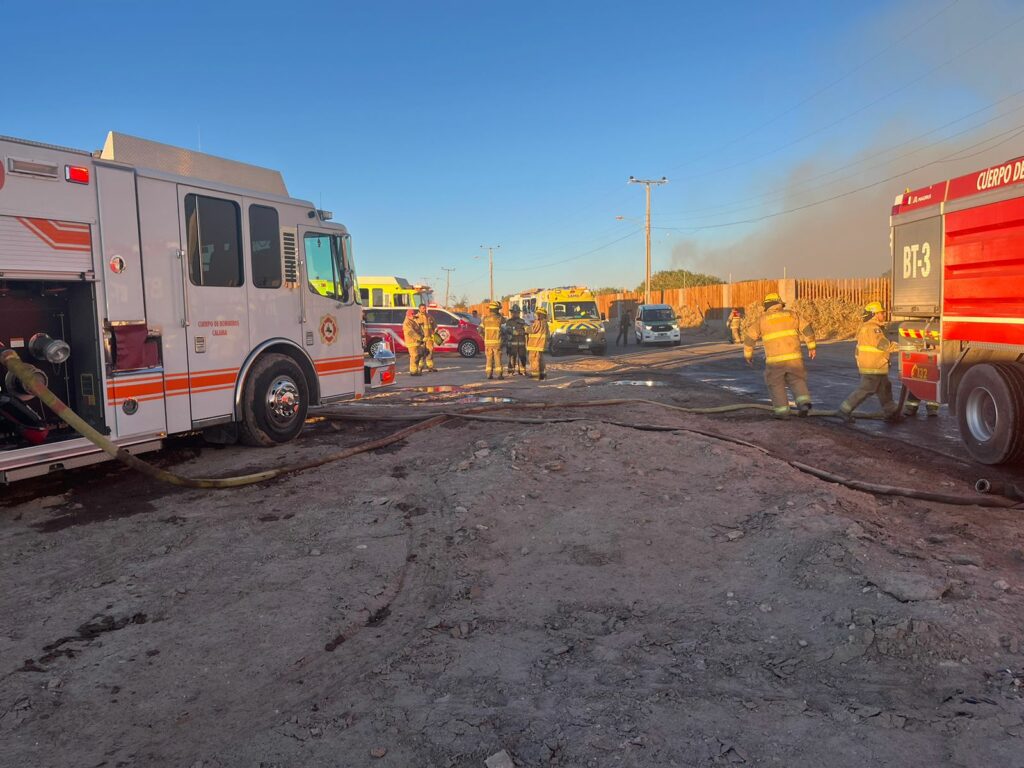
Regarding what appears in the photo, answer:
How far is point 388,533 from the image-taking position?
515cm

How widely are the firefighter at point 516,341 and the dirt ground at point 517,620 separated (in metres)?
10.6

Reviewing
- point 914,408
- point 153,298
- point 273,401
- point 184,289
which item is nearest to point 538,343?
point 914,408

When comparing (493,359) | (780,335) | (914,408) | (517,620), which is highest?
(780,335)

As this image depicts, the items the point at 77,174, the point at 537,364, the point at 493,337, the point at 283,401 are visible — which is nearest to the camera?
the point at 77,174

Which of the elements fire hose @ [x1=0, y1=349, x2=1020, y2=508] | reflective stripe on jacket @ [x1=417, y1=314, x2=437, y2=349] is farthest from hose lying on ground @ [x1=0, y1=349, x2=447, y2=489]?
reflective stripe on jacket @ [x1=417, y1=314, x2=437, y2=349]

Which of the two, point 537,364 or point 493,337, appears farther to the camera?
point 493,337

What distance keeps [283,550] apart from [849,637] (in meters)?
3.47

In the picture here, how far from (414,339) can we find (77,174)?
11.9 meters

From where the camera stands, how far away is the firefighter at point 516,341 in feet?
56.2

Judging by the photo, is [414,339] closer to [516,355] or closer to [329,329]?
[516,355]

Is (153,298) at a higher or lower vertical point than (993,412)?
higher

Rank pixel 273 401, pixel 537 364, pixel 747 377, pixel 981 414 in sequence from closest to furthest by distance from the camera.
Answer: pixel 981 414
pixel 273 401
pixel 537 364
pixel 747 377

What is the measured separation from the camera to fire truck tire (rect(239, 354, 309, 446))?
25.5 ft

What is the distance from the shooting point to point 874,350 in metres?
9.76
